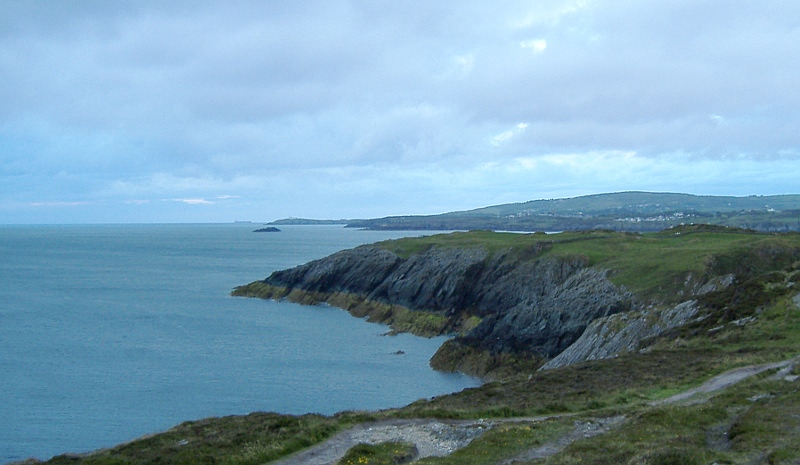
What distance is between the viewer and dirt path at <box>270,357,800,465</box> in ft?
64.0

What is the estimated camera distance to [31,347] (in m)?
Result: 65.8

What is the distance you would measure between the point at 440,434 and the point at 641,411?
7100 mm

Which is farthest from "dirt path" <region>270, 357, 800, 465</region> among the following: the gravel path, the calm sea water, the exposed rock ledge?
the calm sea water

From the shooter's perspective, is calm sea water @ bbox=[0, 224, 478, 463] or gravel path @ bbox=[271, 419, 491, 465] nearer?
gravel path @ bbox=[271, 419, 491, 465]

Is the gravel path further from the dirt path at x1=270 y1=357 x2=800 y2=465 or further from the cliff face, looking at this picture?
the cliff face

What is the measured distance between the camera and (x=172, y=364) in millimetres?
58562

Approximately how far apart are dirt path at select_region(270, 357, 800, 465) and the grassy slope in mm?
559

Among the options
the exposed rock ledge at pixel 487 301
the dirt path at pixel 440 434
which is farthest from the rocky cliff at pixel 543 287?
the dirt path at pixel 440 434

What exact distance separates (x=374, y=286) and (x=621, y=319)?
52.6 metres

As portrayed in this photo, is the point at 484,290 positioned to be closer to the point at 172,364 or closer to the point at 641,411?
the point at 172,364

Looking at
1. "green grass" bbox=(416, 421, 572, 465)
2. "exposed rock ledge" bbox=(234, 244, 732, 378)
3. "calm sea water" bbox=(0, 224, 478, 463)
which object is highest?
"green grass" bbox=(416, 421, 572, 465)

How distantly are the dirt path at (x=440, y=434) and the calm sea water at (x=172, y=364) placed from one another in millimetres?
21278

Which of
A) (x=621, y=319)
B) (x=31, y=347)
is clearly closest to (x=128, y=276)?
(x=31, y=347)

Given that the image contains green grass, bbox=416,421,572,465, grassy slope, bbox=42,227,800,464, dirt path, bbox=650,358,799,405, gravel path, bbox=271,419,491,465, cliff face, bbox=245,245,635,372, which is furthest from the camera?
cliff face, bbox=245,245,635,372
